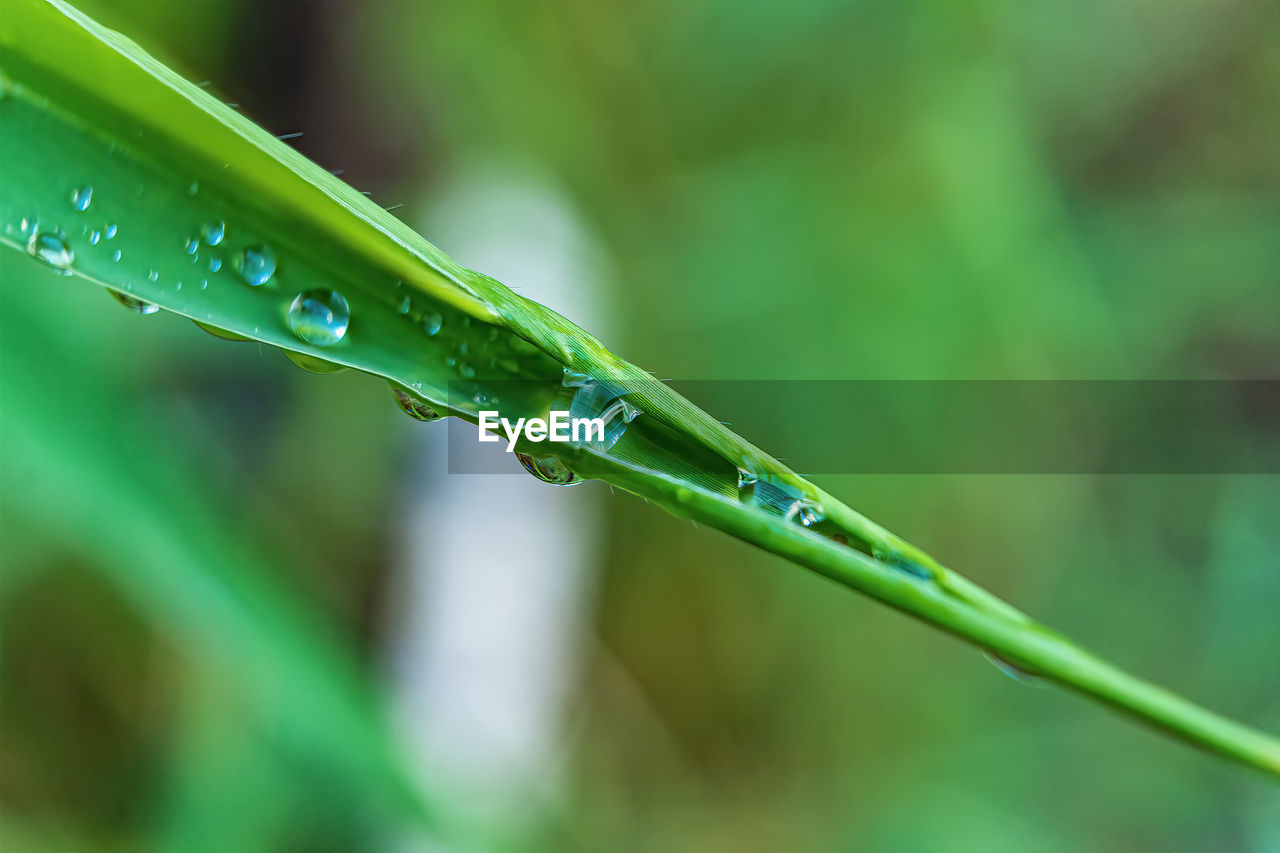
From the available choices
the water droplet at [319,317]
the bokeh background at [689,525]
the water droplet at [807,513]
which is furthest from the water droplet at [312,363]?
the bokeh background at [689,525]

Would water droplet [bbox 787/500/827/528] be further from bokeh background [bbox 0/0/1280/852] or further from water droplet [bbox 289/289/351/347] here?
bokeh background [bbox 0/0/1280/852]

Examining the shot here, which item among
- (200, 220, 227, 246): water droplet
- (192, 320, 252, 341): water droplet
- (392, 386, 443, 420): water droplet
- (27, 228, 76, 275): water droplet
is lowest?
(392, 386, 443, 420): water droplet

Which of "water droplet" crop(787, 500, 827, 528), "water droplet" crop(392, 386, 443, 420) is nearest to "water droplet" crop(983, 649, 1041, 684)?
"water droplet" crop(787, 500, 827, 528)

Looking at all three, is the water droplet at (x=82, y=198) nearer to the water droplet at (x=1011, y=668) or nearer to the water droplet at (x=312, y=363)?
the water droplet at (x=312, y=363)

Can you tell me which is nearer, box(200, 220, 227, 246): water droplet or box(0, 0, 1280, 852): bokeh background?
box(200, 220, 227, 246): water droplet

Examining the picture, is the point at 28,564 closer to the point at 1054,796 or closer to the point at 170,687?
the point at 170,687

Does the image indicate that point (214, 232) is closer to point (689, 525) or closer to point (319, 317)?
point (319, 317)
